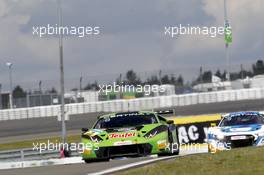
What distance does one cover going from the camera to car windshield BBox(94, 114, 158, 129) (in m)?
16.2

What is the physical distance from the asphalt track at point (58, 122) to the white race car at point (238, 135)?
64.4ft

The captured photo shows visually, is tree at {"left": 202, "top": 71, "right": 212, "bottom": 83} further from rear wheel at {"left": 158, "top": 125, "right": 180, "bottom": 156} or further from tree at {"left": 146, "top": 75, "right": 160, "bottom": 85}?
rear wheel at {"left": 158, "top": 125, "right": 180, "bottom": 156}

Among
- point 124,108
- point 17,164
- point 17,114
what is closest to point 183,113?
point 124,108

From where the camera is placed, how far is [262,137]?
54.1ft

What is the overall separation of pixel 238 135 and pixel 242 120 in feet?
3.66

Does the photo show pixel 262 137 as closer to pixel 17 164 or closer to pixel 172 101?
pixel 17 164

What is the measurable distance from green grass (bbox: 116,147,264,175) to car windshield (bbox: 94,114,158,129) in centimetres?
338

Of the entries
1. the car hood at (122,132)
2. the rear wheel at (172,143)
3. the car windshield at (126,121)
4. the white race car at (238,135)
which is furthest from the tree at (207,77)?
the car hood at (122,132)

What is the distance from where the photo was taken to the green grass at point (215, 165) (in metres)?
11.0

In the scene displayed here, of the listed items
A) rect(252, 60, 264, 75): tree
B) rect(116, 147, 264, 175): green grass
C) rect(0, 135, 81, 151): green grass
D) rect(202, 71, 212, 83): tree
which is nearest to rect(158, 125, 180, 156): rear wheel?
rect(116, 147, 264, 175): green grass

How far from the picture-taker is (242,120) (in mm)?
17766

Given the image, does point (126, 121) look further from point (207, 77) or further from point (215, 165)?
point (207, 77)

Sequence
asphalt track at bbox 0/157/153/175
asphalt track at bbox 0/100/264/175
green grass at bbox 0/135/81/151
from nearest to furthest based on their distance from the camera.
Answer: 1. asphalt track at bbox 0/157/153/175
2. green grass at bbox 0/135/81/151
3. asphalt track at bbox 0/100/264/175

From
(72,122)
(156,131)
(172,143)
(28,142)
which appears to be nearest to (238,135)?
(172,143)
